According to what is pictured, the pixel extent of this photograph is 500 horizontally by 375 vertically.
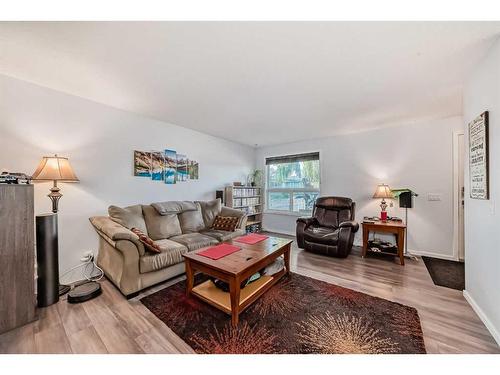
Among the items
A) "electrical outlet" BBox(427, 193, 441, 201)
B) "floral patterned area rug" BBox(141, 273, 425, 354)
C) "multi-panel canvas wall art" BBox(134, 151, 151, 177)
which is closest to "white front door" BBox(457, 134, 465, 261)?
"electrical outlet" BBox(427, 193, 441, 201)

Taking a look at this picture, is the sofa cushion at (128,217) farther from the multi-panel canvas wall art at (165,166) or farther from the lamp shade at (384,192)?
the lamp shade at (384,192)

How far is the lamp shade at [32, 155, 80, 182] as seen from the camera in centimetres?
197

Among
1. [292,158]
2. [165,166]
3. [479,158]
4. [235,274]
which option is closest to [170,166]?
[165,166]

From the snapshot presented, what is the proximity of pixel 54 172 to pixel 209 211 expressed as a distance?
2098 millimetres

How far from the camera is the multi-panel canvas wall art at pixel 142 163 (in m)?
2.97

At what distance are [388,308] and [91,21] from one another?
3352 millimetres

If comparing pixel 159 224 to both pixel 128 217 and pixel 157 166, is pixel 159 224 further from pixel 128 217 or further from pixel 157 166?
pixel 157 166

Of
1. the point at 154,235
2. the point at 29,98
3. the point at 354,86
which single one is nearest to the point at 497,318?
the point at 354,86

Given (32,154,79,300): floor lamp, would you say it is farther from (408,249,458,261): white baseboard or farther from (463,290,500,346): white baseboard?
(408,249,458,261): white baseboard

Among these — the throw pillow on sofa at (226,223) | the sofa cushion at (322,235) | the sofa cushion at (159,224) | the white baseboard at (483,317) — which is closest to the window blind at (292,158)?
the sofa cushion at (322,235)

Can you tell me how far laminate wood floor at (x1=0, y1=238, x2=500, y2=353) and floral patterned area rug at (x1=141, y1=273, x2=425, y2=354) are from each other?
107 millimetres

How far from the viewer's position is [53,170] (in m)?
2.01

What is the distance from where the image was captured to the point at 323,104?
264 cm

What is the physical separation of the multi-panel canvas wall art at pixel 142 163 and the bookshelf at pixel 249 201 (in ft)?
5.60
